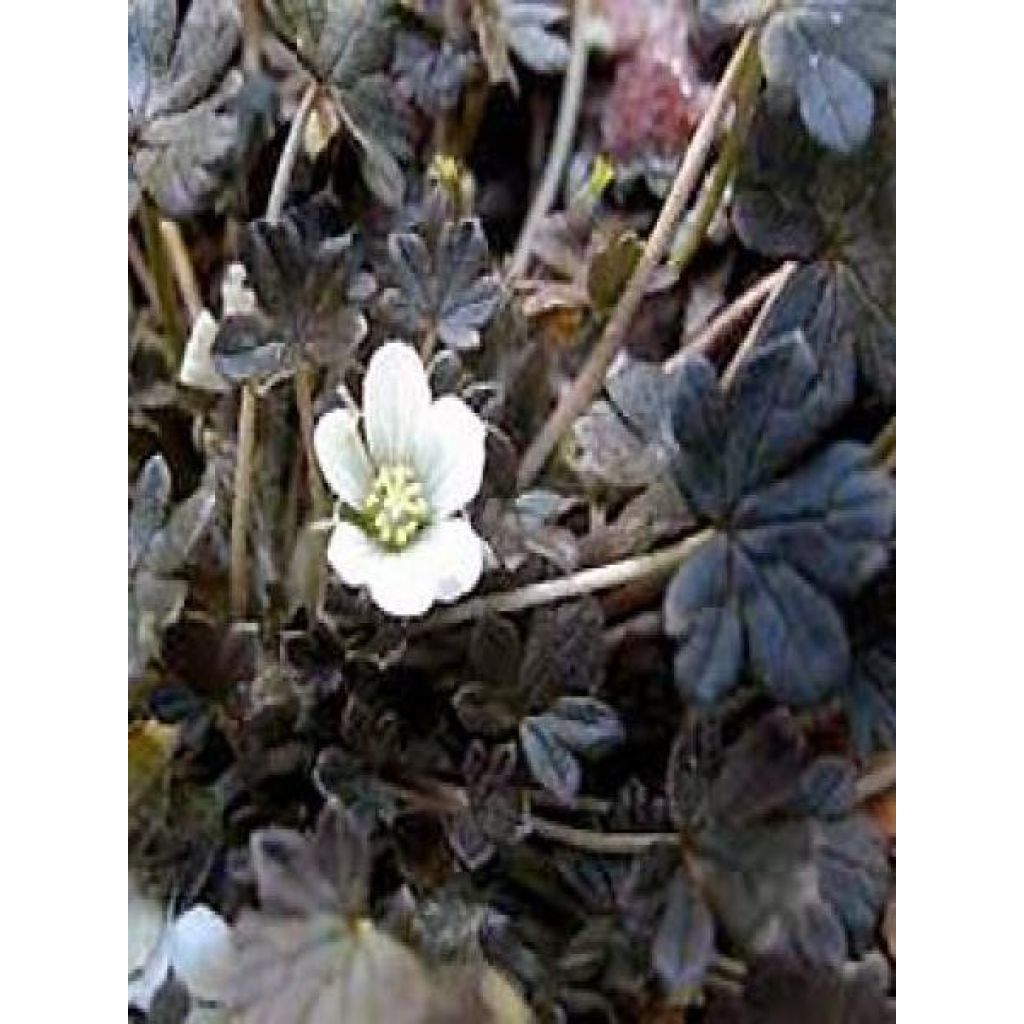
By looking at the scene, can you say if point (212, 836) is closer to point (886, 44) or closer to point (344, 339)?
point (344, 339)

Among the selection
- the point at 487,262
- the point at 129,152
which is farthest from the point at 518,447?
the point at 129,152

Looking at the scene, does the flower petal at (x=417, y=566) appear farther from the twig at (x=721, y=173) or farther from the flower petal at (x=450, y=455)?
the twig at (x=721, y=173)

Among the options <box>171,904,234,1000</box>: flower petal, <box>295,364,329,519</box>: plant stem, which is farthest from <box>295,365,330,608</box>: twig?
<box>171,904,234,1000</box>: flower petal

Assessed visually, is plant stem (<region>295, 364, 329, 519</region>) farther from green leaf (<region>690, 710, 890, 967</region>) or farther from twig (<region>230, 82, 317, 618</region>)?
green leaf (<region>690, 710, 890, 967</region>)

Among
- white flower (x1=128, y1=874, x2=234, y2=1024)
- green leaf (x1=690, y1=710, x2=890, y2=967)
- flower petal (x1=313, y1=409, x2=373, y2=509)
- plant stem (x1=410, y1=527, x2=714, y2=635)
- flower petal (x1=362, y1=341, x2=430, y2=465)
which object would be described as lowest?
white flower (x1=128, y1=874, x2=234, y2=1024)

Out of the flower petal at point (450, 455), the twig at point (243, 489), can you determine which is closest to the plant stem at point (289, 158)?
the twig at point (243, 489)

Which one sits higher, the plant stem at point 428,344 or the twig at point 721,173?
the twig at point 721,173
